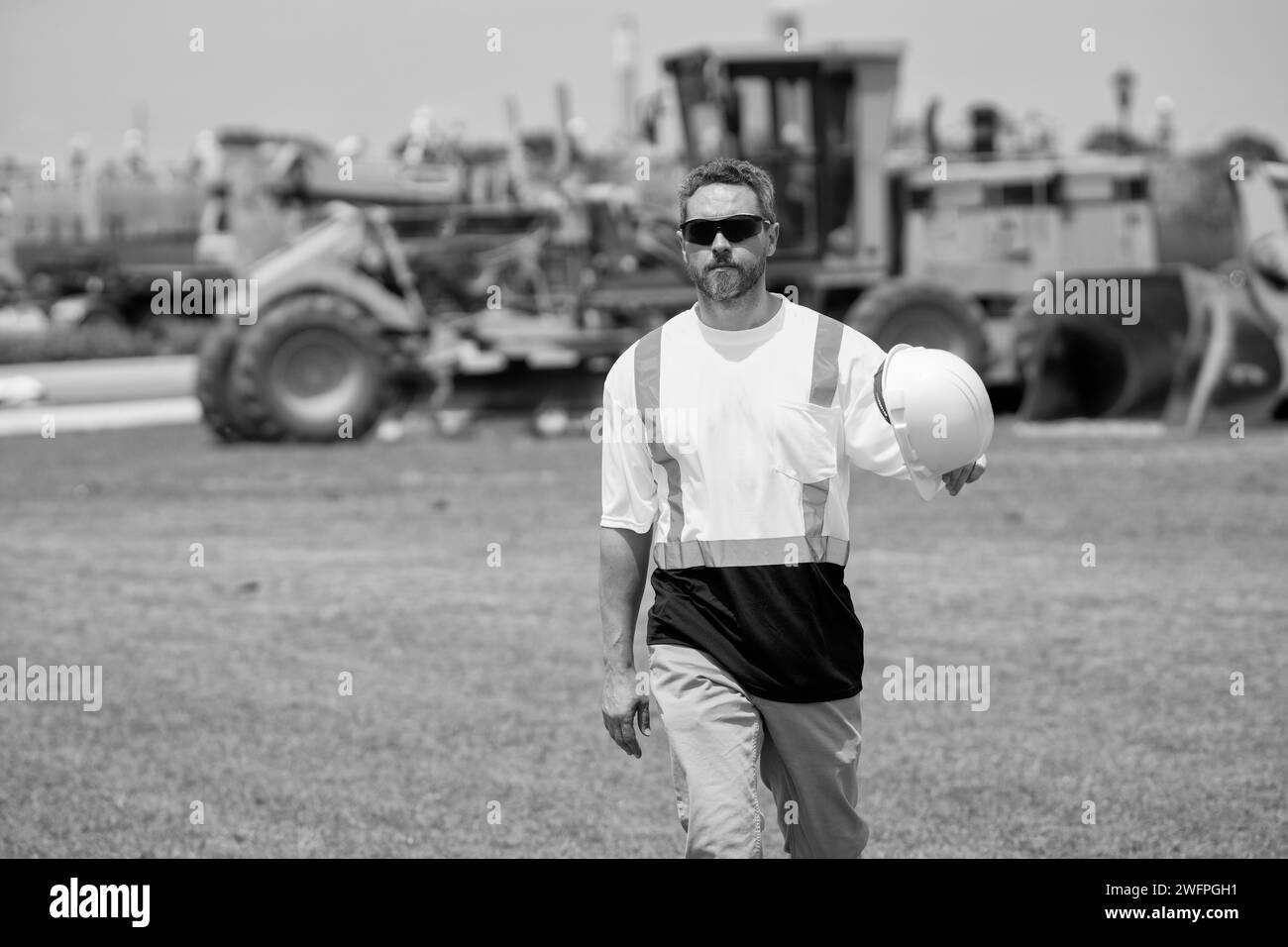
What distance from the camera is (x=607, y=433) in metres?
4.27

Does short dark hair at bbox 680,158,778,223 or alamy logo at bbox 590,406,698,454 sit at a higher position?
short dark hair at bbox 680,158,778,223

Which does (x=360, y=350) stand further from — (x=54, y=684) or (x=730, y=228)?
(x=730, y=228)

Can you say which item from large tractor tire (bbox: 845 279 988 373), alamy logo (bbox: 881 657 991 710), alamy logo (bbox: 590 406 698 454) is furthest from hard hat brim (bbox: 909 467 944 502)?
large tractor tire (bbox: 845 279 988 373)

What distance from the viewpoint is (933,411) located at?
4.01 metres

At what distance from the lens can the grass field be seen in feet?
19.8

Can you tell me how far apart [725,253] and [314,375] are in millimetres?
14537

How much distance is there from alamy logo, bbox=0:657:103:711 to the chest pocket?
4.65 meters

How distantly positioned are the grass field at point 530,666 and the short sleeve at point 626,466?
187 centimetres

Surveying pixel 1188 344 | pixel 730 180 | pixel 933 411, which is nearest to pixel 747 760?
pixel 933 411

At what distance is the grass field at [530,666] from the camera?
6.05 meters

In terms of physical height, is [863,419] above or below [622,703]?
above

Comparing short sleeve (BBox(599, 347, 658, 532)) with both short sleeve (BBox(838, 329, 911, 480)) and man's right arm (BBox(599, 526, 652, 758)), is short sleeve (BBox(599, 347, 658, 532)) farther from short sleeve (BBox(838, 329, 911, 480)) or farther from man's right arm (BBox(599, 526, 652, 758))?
short sleeve (BBox(838, 329, 911, 480))

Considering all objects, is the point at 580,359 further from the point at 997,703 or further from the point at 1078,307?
the point at 997,703
